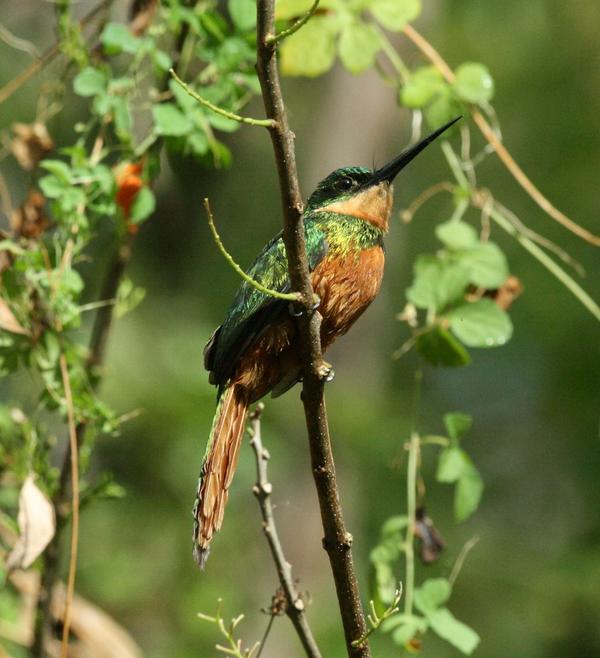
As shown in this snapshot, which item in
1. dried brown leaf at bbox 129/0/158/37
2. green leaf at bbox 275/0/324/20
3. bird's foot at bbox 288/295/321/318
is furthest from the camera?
dried brown leaf at bbox 129/0/158/37

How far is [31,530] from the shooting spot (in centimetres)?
203

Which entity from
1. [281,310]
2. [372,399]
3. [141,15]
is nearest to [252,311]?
[281,310]

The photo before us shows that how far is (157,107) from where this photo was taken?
2199mm

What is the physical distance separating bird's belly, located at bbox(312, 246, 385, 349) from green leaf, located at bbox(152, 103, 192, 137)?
39 cm

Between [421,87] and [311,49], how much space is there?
255 mm

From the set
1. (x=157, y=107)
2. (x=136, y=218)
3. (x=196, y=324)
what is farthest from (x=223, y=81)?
(x=196, y=324)

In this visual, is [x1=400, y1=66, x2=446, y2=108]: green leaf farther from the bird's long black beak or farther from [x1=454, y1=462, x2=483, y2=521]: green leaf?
[x1=454, y1=462, x2=483, y2=521]: green leaf

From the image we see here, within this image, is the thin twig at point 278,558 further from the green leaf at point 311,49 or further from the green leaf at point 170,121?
the green leaf at point 311,49

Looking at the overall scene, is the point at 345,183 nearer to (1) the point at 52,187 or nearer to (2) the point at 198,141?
(2) the point at 198,141

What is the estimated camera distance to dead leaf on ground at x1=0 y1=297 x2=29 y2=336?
214 centimetres

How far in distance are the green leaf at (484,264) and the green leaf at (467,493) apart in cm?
38

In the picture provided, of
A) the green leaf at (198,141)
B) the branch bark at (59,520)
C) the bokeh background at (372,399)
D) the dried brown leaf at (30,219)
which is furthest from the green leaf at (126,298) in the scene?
the bokeh background at (372,399)

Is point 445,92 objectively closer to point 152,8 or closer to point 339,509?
point 152,8

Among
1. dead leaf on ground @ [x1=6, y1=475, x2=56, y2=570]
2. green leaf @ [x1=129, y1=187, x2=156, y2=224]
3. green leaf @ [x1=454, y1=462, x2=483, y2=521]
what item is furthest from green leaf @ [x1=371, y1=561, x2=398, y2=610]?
green leaf @ [x1=129, y1=187, x2=156, y2=224]
